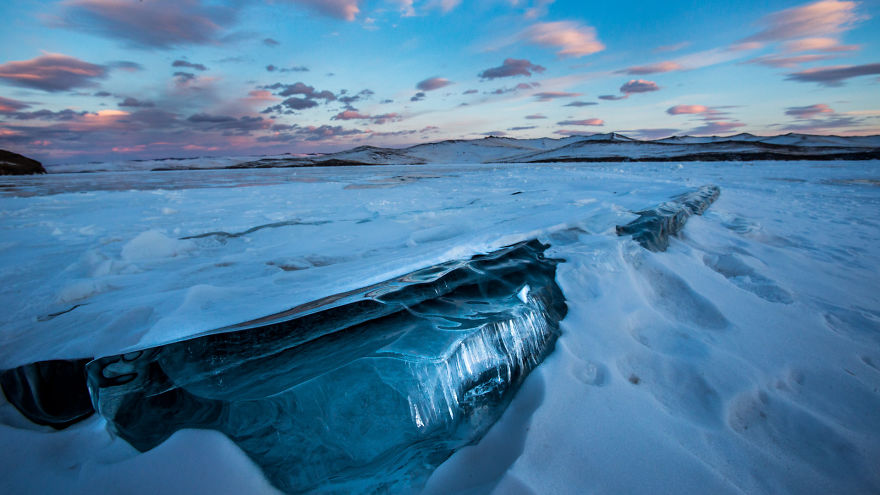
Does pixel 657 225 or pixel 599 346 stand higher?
pixel 657 225

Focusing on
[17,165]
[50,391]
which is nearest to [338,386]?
[50,391]

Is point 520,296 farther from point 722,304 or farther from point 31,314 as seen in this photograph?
point 31,314

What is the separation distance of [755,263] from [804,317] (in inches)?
28.2

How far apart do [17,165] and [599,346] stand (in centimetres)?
3677

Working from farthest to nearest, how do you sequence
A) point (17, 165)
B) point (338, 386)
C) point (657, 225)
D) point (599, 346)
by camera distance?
point (17, 165) < point (657, 225) < point (599, 346) < point (338, 386)

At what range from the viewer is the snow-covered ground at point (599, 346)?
0.72 meters

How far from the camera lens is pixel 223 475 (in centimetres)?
69

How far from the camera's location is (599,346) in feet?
3.70

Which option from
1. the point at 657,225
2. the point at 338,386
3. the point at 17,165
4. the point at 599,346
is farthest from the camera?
the point at 17,165

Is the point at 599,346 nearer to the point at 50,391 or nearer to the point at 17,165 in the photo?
the point at 50,391

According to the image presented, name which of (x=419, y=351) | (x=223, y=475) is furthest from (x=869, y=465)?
(x=223, y=475)

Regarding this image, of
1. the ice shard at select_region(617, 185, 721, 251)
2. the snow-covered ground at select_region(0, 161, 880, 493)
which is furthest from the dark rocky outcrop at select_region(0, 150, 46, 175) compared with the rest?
the ice shard at select_region(617, 185, 721, 251)

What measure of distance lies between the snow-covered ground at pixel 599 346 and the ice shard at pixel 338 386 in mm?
47

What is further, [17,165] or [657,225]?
[17,165]
